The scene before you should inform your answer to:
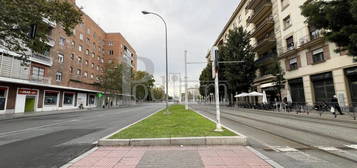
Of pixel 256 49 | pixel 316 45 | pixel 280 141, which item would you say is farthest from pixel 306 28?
pixel 280 141

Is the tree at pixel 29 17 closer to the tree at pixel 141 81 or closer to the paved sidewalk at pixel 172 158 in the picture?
the paved sidewalk at pixel 172 158

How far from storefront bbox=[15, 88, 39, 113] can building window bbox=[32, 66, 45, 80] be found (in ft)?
6.54

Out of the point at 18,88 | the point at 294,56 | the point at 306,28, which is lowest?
the point at 18,88

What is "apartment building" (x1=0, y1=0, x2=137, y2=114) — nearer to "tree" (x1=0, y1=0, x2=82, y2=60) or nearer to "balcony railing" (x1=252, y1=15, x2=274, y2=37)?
"tree" (x1=0, y1=0, x2=82, y2=60)

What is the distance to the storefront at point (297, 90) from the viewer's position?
2089 centimetres

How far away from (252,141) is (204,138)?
6.42ft

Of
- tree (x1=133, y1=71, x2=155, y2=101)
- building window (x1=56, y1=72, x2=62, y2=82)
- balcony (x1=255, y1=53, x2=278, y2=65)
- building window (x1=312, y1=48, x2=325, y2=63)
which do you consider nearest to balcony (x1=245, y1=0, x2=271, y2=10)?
balcony (x1=255, y1=53, x2=278, y2=65)

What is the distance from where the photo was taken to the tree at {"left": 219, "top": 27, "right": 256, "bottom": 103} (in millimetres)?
29625

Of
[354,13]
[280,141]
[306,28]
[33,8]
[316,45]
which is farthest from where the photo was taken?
[306,28]

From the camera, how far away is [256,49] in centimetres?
3091

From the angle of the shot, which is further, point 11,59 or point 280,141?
point 11,59

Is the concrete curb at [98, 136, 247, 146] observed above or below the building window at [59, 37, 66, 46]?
below

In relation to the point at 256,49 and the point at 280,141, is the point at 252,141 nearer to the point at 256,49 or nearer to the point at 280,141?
the point at 280,141

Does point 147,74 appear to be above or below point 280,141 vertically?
above
